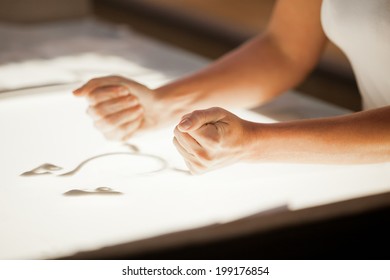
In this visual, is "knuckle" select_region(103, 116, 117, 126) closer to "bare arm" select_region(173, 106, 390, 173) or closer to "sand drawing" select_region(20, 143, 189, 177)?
"sand drawing" select_region(20, 143, 189, 177)

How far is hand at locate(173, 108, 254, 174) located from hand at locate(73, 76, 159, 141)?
0.56 feet

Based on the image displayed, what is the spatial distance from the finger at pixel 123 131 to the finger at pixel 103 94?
6cm

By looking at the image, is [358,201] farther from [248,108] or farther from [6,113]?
[6,113]

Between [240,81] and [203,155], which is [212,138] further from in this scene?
[240,81]

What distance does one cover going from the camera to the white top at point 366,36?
845mm

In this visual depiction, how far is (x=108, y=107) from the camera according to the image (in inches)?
34.4

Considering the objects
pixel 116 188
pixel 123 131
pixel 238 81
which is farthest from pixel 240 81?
pixel 116 188

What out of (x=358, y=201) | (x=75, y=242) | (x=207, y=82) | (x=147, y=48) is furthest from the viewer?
(x=147, y=48)

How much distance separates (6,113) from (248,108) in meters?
0.38

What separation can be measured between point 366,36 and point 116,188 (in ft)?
1.21

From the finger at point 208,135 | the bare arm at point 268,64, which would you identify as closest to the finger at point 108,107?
the bare arm at point 268,64

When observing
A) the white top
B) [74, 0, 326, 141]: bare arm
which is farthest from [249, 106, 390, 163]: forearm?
[74, 0, 326, 141]: bare arm
